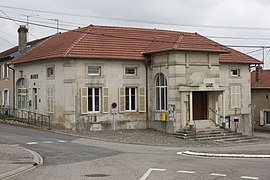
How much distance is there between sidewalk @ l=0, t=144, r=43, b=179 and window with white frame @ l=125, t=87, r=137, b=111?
1251 cm

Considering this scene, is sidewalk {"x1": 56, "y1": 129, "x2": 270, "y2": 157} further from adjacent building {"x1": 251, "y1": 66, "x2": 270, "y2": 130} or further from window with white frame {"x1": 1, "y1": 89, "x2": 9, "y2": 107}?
Answer: adjacent building {"x1": 251, "y1": 66, "x2": 270, "y2": 130}

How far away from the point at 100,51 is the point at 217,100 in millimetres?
8755

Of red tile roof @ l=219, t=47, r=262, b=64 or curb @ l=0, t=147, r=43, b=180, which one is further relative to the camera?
red tile roof @ l=219, t=47, r=262, b=64

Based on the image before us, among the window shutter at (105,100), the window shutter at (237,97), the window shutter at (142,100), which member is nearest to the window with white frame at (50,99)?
the window shutter at (105,100)

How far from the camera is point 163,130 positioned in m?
30.0

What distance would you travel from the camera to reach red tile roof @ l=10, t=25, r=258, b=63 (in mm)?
29266

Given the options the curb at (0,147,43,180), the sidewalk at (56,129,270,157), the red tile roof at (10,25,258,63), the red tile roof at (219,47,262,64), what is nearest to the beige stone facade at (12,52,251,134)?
the red tile roof at (10,25,258,63)

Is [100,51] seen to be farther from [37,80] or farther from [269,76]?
[269,76]

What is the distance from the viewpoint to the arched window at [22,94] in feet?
112

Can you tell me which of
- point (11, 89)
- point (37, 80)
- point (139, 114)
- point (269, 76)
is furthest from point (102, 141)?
point (269, 76)

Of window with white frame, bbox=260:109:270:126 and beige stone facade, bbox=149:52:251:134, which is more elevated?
beige stone facade, bbox=149:52:251:134

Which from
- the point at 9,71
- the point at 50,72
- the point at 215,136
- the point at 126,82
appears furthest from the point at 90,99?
the point at 9,71

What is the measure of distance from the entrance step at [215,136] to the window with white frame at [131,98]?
3.90 metres

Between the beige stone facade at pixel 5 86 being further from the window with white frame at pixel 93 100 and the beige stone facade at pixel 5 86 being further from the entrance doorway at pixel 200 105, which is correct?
the entrance doorway at pixel 200 105
